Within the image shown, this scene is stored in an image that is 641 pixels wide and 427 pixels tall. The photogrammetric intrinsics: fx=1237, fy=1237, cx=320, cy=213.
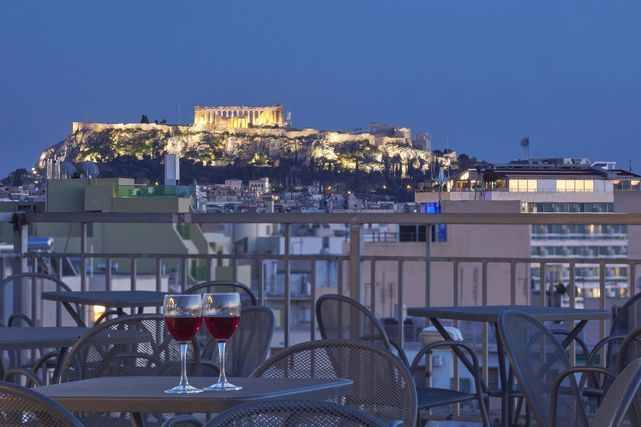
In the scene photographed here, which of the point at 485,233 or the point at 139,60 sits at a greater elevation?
the point at 139,60

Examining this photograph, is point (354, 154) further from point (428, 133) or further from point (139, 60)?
point (139, 60)

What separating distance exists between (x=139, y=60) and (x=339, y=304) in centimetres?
1292

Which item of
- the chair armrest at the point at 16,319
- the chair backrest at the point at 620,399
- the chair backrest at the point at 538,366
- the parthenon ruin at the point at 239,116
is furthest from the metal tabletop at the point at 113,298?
the parthenon ruin at the point at 239,116

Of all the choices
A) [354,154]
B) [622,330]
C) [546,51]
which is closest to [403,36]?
[546,51]

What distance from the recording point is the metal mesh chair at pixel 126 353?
125 inches

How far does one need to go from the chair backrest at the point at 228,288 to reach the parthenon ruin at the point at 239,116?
495 cm

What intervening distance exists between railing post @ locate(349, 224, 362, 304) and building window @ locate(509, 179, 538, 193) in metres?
2.24

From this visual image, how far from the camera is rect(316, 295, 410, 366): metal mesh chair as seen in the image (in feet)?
14.1

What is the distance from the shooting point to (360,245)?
6305 millimetres

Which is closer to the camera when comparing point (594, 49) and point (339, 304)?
point (339, 304)

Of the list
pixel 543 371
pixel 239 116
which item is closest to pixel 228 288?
pixel 543 371

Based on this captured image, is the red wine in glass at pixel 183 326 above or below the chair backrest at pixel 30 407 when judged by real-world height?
above

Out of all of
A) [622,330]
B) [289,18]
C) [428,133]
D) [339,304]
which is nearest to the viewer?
[339,304]

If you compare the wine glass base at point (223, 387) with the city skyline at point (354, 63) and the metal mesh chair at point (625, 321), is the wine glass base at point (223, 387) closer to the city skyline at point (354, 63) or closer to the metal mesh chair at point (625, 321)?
the metal mesh chair at point (625, 321)
